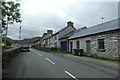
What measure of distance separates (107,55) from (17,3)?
1288 cm

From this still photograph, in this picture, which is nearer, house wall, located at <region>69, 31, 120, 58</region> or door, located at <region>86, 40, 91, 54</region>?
house wall, located at <region>69, 31, 120, 58</region>

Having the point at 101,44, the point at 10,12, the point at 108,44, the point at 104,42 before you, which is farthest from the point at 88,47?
the point at 10,12

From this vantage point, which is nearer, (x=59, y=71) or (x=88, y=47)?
(x=59, y=71)

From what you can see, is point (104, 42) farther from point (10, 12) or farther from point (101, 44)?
point (10, 12)

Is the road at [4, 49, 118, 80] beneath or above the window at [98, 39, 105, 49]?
beneath

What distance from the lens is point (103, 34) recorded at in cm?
2412

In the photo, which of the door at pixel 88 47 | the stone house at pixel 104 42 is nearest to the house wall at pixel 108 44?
the stone house at pixel 104 42

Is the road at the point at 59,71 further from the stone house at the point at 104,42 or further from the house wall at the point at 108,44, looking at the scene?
the stone house at the point at 104,42

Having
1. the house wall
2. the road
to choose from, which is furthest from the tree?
the house wall

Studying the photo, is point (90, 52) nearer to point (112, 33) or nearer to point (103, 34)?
point (103, 34)

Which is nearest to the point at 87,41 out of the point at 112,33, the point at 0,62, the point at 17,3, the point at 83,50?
the point at 83,50

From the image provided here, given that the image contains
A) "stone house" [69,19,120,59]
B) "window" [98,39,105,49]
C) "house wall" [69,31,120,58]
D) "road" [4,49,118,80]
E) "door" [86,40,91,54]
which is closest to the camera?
"road" [4,49,118,80]

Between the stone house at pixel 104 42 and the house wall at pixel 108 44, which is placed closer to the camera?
the house wall at pixel 108 44

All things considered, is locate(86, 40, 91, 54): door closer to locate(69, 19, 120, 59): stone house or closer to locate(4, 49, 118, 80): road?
locate(69, 19, 120, 59): stone house
